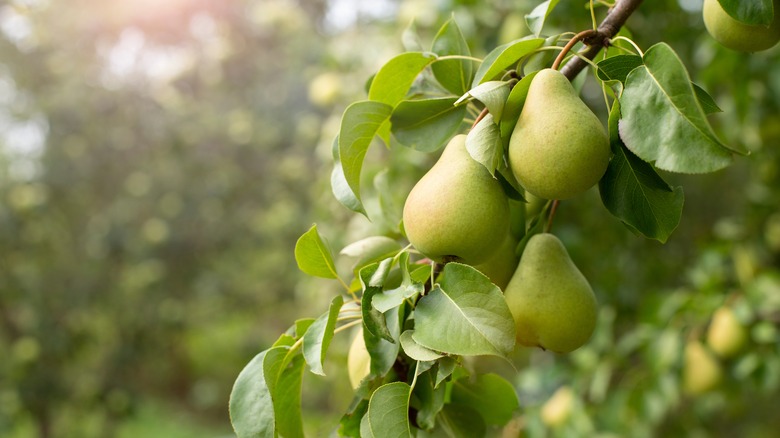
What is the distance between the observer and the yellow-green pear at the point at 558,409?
1648 millimetres

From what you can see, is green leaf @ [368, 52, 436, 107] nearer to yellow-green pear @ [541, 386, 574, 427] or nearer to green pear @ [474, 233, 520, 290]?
green pear @ [474, 233, 520, 290]

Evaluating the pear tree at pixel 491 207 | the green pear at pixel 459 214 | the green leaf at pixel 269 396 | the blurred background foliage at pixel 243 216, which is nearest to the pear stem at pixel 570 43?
the pear tree at pixel 491 207

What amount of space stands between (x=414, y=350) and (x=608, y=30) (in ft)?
1.04

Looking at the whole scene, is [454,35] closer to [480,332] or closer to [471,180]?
[471,180]

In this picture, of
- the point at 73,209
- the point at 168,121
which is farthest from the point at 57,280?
the point at 168,121

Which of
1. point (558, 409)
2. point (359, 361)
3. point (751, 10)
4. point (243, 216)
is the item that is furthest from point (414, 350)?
point (243, 216)

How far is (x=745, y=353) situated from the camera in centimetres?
159

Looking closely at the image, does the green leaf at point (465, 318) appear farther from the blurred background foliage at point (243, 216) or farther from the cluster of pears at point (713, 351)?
the cluster of pears at point (713, 351)

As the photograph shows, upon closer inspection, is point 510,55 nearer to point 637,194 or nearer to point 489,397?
point 637,194

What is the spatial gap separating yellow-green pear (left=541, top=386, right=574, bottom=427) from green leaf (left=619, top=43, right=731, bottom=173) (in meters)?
1.30

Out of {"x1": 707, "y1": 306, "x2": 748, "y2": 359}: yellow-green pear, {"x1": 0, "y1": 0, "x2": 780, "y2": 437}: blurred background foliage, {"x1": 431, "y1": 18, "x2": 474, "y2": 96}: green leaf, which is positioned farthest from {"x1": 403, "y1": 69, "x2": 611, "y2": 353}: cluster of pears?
{"x1": 707, "y1": 306, "x2": 748, "y2": 359}: yellow-green pear

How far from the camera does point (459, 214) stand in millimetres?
511

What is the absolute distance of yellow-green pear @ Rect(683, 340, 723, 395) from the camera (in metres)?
1.60

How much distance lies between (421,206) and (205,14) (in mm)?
5780
